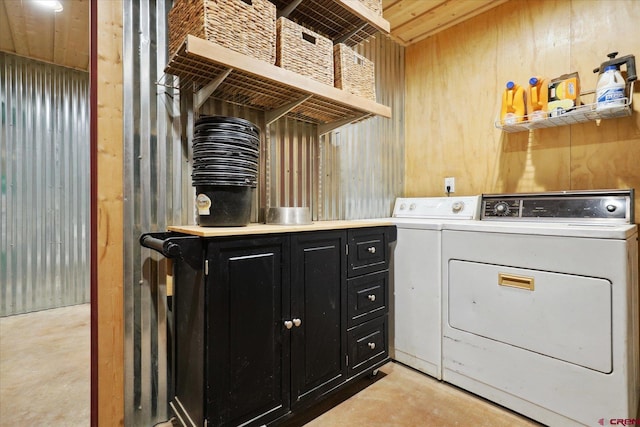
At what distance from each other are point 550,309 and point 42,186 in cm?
463

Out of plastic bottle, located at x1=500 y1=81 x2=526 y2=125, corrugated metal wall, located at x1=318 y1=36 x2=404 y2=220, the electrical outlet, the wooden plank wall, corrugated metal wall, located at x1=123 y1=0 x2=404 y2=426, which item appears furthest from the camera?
the electrical outlet

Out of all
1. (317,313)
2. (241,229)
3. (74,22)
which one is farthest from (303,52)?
(74,22)

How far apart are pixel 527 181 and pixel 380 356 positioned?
1701 millimetres

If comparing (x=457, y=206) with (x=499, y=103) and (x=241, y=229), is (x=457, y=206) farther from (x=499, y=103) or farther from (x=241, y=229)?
(x=241, y=229)

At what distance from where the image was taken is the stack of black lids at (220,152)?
4.60ft

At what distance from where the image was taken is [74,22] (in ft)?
9.20

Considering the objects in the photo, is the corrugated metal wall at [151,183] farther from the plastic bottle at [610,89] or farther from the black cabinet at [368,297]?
the plastic bottle at [610,89]

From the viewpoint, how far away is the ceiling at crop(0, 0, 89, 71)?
260 centimetres

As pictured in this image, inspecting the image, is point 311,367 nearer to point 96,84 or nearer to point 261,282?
point 261,282

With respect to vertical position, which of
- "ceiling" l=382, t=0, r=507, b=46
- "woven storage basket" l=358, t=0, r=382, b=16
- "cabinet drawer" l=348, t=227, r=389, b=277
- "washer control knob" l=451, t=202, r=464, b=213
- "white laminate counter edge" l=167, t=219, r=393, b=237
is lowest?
"cabinet drawer" l=348, t=227, r=389, b=277

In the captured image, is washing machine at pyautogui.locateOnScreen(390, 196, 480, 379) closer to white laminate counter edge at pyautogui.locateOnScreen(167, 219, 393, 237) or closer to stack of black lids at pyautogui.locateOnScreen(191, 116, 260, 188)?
white laminate counter edge at pyautogui.locateOnScreen(167, 219, 393, 237)

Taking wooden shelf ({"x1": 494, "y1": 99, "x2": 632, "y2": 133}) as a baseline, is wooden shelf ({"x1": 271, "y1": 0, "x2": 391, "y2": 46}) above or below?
above

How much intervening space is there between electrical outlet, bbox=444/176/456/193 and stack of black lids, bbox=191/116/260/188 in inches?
77.7

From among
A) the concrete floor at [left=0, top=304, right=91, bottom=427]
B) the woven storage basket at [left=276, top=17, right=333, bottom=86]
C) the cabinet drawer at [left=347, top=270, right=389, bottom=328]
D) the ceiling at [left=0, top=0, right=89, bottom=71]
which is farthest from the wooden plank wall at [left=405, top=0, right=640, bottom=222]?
the ceiling at [left=0, top=0, right=89, bottom=71]
